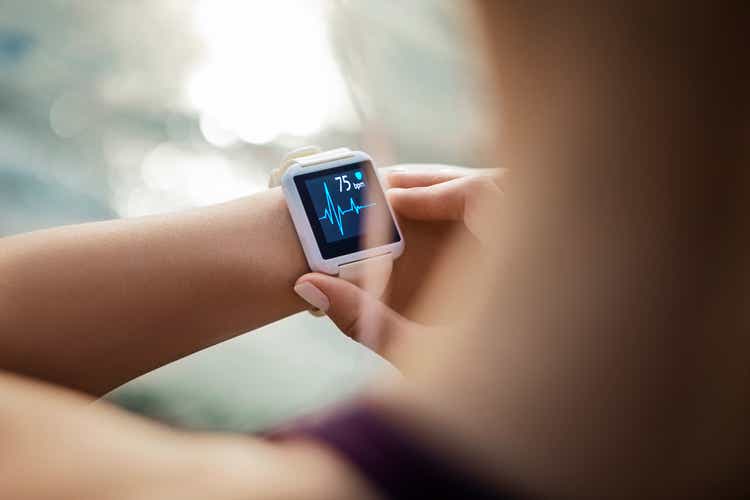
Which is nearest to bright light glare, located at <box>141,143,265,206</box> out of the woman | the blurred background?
the blurred background

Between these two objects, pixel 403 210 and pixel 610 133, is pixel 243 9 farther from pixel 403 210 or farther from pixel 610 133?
pixel 610 133

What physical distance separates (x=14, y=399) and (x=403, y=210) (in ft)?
2.11

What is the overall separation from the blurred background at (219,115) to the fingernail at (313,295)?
45cm

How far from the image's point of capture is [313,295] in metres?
0.89

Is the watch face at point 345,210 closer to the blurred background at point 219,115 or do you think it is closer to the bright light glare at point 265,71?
the blurred background at point 219,115

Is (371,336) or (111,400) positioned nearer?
(371,336)

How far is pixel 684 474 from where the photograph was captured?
46 cm

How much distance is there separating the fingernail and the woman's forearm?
0.20 ft

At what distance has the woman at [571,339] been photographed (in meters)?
0.39

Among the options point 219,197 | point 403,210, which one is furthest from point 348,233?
point 219,197

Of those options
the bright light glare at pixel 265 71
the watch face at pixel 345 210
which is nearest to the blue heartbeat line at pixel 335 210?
the watch face at pixel 345 210

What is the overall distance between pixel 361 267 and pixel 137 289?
0.26 metres

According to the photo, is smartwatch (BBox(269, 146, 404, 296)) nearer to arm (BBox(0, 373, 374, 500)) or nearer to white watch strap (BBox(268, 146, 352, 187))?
white watch strap (BBox(268, 146, 352, 187))

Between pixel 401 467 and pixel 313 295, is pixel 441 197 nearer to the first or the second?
pixel 313 295
